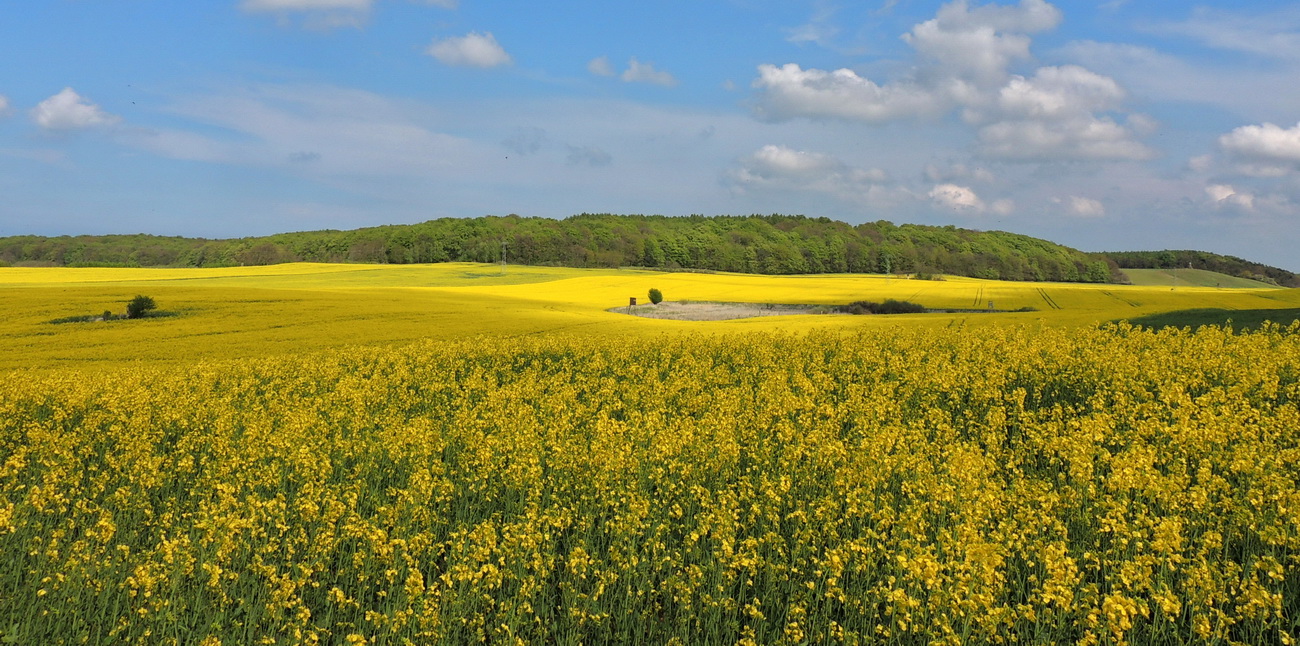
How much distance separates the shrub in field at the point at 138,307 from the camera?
3356cm

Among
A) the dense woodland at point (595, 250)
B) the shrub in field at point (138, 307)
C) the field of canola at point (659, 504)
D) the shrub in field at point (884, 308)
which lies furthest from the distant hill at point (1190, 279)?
the shrub in field at point (138, 307)

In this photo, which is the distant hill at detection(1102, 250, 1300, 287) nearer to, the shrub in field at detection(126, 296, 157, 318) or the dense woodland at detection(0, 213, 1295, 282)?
the dense woodland at detection(0, 213, 1295, 282)

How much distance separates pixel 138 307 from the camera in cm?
3378

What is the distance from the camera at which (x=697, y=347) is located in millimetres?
23297

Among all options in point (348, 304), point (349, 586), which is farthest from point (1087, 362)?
point (348, 304)

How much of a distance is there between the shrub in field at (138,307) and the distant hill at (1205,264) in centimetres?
14433

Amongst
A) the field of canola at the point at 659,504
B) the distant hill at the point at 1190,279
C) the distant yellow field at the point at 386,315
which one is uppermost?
the distant hill at the point at 1190,279

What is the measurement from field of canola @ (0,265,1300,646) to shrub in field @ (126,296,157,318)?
1655 cm

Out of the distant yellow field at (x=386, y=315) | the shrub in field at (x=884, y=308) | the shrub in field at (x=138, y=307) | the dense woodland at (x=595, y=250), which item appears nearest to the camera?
the distant yellow field at (x=386, y=315)

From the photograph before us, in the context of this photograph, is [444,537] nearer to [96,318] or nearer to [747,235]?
[96,318]

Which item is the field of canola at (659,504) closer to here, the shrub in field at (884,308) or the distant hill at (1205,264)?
the shrub in field at (884,308)

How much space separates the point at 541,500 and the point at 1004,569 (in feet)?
17.0

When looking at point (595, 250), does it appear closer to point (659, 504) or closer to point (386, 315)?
point (386, 315)

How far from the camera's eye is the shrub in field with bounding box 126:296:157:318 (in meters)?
33.6
